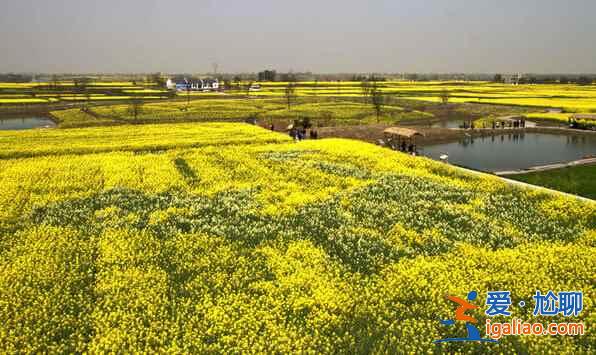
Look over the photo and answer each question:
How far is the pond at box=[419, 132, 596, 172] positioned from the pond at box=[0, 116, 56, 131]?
58.0 metres

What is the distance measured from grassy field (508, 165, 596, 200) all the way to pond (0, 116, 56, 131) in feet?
211

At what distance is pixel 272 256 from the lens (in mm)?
14336

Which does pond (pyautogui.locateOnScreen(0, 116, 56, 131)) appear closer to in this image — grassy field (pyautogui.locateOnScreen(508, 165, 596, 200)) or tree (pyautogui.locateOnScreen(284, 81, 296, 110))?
tree (pyautogui.locateOnScreen(284, 81, 296, 110))

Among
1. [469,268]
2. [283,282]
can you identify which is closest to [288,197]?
[283,282]

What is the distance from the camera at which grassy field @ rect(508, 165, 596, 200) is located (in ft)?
77.3

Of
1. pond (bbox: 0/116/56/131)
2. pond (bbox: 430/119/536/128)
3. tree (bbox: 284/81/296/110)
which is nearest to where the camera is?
pond (bbox: 430/119/536/128)

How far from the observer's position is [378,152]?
31.5 metres

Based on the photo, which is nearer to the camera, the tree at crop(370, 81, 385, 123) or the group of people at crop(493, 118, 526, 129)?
the group of people at crop(493, 118, 526, 129)

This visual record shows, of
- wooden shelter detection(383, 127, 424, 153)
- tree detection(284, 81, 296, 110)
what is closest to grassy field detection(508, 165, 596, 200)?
wooden shelter detection(383, 127, 424, 153)

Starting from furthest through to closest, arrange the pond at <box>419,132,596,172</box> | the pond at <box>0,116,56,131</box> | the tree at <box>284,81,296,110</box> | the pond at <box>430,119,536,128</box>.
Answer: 1. the tree at <box>284,81,296,110</box>
2. the pond at <box>0,116,56,131</box>
3. the pond at <box>430,119,536,128</box>
4. the pond at <box>419,132,596,172</box>

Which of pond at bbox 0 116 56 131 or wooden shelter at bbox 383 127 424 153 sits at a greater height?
pond at bbox 0 116 56 131

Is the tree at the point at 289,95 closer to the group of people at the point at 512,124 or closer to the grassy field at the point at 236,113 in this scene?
the grassy field at the point at 236,113

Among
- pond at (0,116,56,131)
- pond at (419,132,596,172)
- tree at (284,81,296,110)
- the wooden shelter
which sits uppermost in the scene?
tree at (284,81,296,110)

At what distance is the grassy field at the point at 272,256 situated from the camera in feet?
33.2
